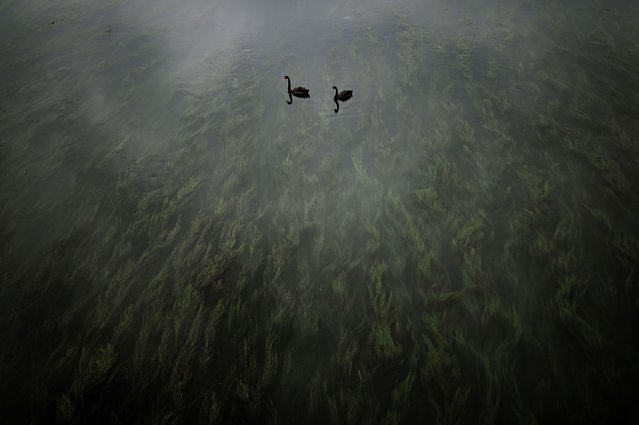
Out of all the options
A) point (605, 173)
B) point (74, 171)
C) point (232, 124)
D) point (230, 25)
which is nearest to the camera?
point (605, 173)

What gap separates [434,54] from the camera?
526cm

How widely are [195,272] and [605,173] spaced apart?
415cm

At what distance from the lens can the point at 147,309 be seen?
2.33m

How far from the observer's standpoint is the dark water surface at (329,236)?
1911 mm

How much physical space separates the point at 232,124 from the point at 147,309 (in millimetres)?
2725

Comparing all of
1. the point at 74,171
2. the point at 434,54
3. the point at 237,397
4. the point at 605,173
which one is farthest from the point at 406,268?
the point at 434,54

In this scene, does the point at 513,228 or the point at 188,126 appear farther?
the point at 188,126

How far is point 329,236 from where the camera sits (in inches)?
111

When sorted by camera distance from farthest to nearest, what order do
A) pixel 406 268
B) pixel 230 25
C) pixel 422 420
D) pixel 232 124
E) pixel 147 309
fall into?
pixel 230 25, pixel 232 124, pixel 406 268, pixel 147 309, pixel 422 420

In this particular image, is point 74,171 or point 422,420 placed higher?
point 74,171

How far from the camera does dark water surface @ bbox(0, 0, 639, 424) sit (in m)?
1.91

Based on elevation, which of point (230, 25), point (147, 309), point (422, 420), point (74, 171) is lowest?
point (422, 420)

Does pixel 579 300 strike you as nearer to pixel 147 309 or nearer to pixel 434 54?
pixel 147 309

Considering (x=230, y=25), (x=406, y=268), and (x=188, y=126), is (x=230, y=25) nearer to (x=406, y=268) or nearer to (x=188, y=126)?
(x=188, y=126)
